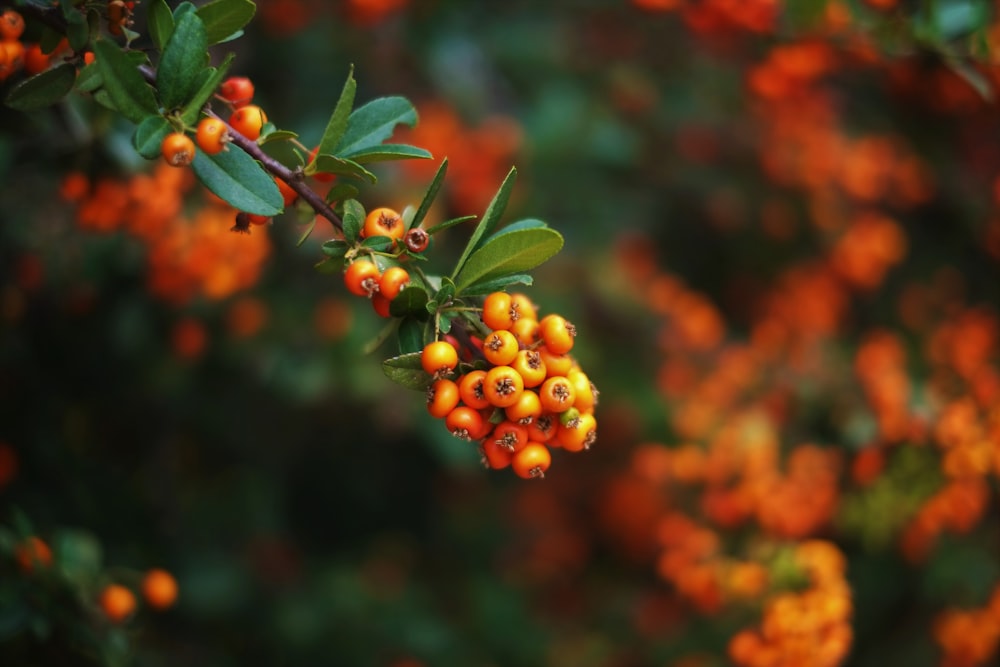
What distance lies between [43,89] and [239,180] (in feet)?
1.31

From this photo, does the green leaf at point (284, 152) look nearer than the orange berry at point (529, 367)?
No

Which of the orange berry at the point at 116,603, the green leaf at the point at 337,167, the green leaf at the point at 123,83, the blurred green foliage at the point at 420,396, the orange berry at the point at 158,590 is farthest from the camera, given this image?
the blurred green foliage at the point at 420,396

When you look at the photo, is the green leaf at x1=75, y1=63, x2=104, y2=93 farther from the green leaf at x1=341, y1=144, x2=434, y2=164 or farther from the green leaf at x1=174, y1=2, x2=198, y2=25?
the green leaf at x1=341, y1=144, x2=434, y2=164

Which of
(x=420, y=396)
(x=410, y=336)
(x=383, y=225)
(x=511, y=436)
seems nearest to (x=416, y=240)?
(x=383, y=225)

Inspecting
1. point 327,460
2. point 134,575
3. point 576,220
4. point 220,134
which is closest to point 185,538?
point 327,460

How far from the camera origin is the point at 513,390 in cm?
126

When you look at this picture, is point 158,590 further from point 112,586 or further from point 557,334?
point 557,334

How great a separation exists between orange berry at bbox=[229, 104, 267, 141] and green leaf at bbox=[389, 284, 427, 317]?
421mm

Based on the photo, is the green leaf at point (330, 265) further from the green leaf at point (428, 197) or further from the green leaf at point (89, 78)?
the green leaf at point (89, 78)

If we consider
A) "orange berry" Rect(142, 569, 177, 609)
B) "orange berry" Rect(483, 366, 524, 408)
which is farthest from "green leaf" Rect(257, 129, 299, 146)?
"orange berry" Rect(142, 569, 177, 609)

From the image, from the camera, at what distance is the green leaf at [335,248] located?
4.33ft

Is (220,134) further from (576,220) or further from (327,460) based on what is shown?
(327,460)

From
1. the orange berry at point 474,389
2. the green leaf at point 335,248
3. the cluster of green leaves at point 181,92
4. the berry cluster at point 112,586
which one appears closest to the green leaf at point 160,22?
the cluster of green leaves at point 181,92

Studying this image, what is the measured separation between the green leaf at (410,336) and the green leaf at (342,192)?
0.79 feet
